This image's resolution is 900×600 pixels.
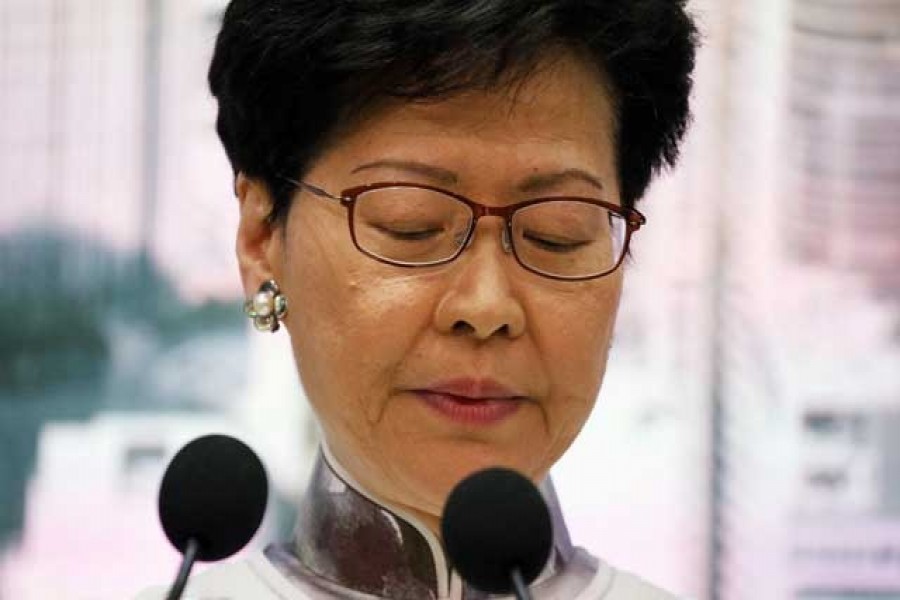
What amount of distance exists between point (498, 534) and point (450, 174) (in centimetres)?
26

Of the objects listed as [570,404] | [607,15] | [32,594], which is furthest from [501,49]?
[32,594]

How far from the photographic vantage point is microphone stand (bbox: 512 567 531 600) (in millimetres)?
703

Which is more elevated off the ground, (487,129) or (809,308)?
(487,129)

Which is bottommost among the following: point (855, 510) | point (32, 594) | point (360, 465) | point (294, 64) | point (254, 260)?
point (32, 594)

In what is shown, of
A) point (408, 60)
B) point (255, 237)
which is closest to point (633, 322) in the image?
point (255, 237)

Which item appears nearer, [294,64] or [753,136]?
[294,64]

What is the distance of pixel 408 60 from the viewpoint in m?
0.88

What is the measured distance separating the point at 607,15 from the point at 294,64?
0.68 ft

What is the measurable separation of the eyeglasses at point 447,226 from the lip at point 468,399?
78 mm

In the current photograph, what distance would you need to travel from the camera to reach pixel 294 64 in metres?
0.90

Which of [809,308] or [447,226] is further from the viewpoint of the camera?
[809,308]

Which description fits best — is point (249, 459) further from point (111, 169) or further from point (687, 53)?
point (111, 169)

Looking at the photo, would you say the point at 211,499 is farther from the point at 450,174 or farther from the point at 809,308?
the point at 809,308

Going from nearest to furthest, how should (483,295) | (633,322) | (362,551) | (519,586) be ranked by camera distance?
(519,586) < (483,295) < (362,551) < (633,322)
